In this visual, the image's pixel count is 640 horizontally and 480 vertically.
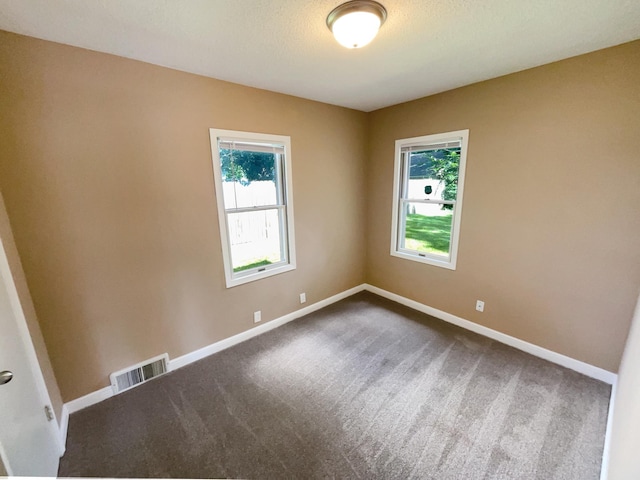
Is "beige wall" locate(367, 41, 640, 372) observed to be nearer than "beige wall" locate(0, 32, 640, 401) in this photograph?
No

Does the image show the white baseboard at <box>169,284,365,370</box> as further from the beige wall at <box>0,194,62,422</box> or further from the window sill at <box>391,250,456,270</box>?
the window sill at <box>391,250,456,270</box>

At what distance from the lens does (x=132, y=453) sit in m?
1.53

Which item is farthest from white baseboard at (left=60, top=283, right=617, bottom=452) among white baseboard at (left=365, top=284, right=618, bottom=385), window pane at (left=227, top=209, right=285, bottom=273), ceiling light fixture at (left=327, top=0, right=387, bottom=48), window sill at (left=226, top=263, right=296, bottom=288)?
ceiling light fixture at (left=327, top=0, right=387, bottom=48)

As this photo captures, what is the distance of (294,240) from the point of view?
289 centimetres

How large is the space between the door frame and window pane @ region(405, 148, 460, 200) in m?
3.39

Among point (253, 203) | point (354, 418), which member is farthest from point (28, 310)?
point (354, 418)

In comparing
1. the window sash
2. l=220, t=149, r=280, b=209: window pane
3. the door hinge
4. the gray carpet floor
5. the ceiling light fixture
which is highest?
the ceiling light fixture

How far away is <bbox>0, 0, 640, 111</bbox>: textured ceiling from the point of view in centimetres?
128

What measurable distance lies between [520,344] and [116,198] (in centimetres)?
368

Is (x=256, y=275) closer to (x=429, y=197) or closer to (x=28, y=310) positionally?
(x=28, y=310)

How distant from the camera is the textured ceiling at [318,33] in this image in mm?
1278

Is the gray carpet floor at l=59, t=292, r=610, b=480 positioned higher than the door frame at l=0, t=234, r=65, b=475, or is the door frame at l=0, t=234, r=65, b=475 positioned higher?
the door frame at l=0, t=234, r=65, b=475

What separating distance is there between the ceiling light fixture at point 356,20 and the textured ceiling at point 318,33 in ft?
0.14

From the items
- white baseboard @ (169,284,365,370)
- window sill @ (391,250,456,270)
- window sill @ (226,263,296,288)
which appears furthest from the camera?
window sill @ (391,250,456,270)
